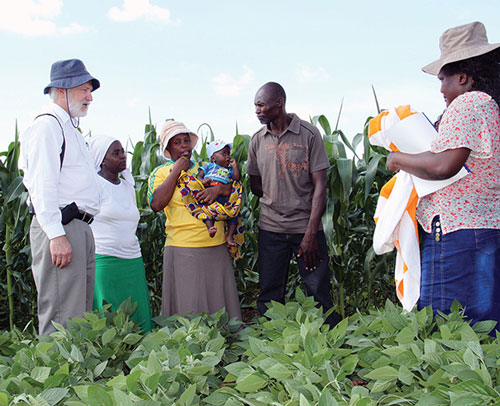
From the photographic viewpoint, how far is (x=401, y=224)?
2.24 meters

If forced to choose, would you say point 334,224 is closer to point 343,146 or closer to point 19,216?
point 343,146

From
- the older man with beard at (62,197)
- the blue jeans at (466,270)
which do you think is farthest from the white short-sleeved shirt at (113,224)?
the blue jeans at (466,270)

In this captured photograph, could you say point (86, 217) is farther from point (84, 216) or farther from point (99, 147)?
point (99, 147)

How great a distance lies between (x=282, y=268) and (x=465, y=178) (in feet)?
5.02

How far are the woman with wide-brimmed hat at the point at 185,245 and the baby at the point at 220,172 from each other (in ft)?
0.17

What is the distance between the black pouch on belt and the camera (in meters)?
2.55

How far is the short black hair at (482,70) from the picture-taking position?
208 centimetres

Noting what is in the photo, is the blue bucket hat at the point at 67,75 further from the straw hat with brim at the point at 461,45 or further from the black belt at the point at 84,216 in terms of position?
the straw hat with brim at the point at 461,45

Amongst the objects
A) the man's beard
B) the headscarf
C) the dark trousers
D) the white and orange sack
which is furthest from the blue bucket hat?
the white and orange sack

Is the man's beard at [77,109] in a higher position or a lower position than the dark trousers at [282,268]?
higher

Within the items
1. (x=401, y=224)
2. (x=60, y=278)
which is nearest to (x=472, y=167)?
(x=401, y=224)

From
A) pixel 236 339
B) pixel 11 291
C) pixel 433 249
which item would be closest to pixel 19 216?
pixel 11 291

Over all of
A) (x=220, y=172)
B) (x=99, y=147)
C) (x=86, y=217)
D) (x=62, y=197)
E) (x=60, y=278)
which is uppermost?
(x=99, y=147)

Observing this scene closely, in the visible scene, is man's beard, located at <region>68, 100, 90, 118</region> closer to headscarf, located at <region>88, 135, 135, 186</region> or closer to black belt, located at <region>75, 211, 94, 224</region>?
headscarf, located at <region>88, 135, 135, 186</region>
